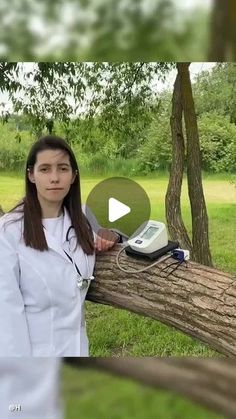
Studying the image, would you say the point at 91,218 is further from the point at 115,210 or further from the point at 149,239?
the point at 149,239

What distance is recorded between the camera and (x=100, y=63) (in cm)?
186

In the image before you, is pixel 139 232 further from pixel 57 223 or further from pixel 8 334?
pixel 8 334

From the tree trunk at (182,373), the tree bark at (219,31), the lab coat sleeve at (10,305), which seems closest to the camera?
the lab coat sleeve at (10,305)

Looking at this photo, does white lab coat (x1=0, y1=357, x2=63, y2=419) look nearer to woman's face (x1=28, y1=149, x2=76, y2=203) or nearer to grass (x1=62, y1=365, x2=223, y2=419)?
grass (x1=62, y1=365, x2=223, y2=419)

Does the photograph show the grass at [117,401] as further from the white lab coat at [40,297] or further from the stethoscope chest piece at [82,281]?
the stethoscope chest piece at [82,281]

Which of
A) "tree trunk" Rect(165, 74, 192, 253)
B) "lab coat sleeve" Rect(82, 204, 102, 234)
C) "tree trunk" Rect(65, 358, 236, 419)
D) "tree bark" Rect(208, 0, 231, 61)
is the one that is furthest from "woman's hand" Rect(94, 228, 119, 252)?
"tree bark" Rect(208, 0, 231, 61)

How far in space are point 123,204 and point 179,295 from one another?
33 cm

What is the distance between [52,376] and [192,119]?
0.88 meters

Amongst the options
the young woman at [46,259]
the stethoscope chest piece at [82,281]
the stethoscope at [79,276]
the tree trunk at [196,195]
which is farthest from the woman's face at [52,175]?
the tree trunk at [196,195]

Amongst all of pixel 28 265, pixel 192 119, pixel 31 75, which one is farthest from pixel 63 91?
pixel 28 265

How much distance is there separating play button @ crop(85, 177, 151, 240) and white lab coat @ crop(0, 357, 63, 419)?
0.44 meters

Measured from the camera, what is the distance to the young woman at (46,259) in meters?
1.72

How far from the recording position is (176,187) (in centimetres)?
190

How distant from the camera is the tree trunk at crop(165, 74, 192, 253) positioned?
1.89 m
